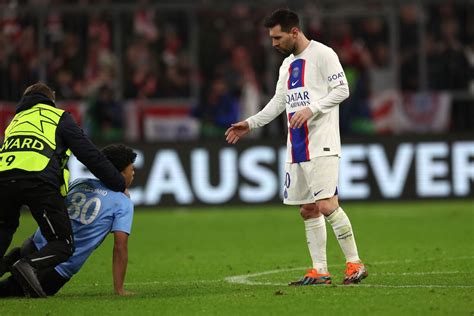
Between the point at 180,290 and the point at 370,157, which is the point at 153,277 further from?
the point at 370,157

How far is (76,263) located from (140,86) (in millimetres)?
11435

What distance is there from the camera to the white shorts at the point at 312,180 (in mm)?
9922

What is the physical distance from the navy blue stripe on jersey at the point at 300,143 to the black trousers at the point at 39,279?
89.3 inches

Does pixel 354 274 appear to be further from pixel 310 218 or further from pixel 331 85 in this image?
pixel 331 85

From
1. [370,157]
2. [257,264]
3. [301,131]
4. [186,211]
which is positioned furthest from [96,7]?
[301,131]

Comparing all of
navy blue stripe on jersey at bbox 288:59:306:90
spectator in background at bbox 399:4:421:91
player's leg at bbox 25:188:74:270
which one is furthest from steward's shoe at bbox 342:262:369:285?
spectator in background at bbox 399:4:421:91

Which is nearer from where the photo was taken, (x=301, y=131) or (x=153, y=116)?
(x=301, y=131)

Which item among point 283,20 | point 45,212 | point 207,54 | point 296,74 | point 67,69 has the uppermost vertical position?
point 283,20

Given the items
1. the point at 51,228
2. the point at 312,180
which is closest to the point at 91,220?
the point at 51,228

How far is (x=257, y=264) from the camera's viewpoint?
40.4 feet

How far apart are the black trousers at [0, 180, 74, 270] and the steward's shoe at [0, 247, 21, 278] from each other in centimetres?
40

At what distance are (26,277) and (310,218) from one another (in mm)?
2618

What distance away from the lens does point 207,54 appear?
20.8 m

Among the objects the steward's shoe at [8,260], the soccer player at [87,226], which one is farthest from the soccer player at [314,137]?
the steward's shoe at [8,260]
